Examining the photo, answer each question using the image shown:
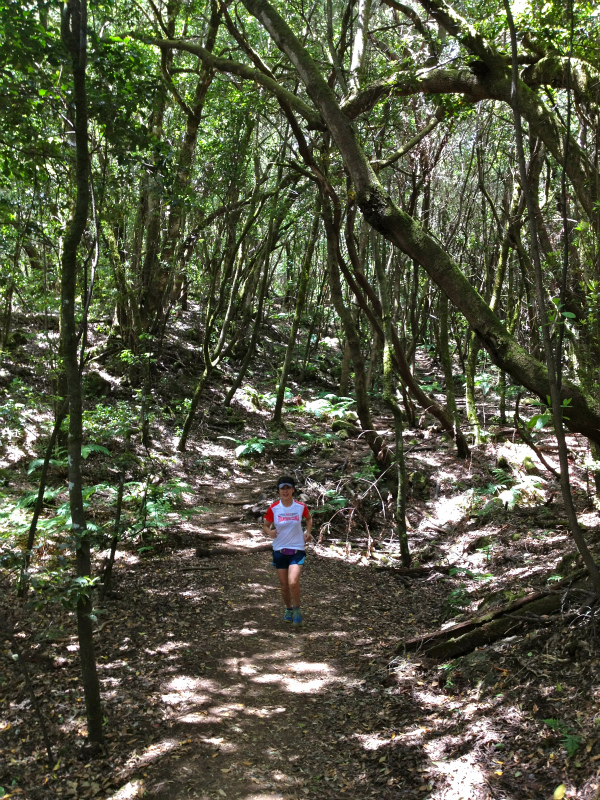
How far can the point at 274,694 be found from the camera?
16.0 ft

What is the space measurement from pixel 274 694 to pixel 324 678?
0.52 metres

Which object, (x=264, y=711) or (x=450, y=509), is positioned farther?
(x=450, y=509)

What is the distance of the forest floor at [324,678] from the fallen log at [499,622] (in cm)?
9

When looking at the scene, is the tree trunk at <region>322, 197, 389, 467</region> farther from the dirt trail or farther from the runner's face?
the runner's face

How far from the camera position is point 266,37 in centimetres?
1502

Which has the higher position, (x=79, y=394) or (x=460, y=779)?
(x=79, y=394)

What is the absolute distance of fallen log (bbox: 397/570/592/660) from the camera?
4.62m

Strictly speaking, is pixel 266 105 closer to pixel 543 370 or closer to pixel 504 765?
→ pixel 543 370

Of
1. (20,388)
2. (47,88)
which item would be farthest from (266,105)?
(20,388)

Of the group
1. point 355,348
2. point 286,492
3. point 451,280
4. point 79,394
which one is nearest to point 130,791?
point 79,394

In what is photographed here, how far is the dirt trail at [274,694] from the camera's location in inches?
149

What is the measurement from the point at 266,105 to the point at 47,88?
232 inches

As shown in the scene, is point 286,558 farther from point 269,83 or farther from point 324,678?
point 269,83

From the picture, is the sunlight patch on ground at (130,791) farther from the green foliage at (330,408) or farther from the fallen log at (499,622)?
the green foliage at (330,408)
